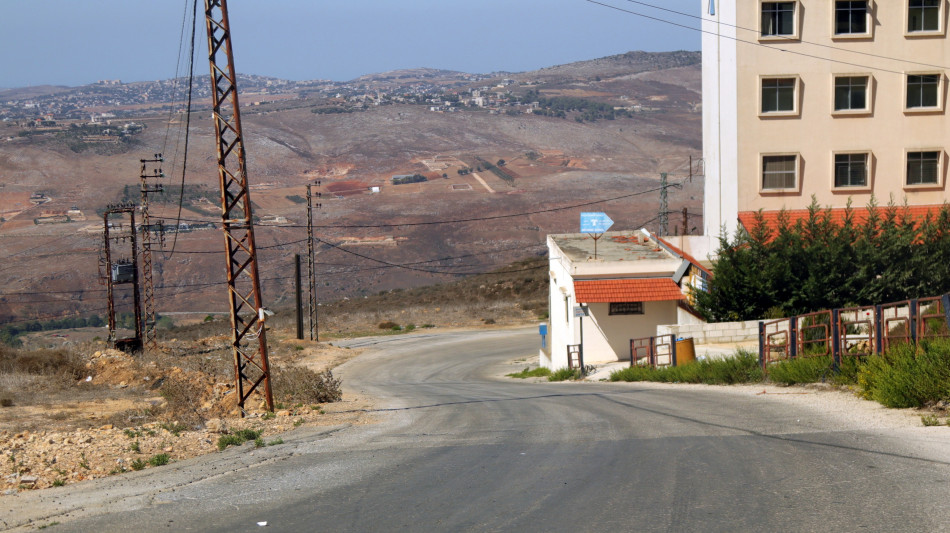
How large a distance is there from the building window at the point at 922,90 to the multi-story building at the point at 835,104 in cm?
5

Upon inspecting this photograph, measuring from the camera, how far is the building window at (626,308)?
121 ft

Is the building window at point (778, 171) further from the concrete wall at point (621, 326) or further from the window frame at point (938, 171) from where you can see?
the concrete wall at point (621, 326)

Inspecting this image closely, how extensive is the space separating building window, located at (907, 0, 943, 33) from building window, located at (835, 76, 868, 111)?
3.27m

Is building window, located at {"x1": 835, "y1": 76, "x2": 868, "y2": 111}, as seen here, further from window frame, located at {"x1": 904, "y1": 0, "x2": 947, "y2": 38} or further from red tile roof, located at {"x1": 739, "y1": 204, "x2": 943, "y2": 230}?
red tile roof, located at {"x1": 739, "y1": 204, "x2": 943, "y2": 230}

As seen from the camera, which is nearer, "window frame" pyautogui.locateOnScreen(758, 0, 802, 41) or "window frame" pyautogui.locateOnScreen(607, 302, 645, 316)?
"window frame" pyautogui.locateOnScreen(607, 302, 645, 316)

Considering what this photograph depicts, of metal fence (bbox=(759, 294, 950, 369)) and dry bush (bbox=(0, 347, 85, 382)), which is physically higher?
metal fence (bbox=(759, 294, 950, 369))

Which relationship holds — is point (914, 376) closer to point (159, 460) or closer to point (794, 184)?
point (159, 460)

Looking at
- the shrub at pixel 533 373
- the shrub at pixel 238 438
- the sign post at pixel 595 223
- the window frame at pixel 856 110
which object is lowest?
the shrub at pixel 533 373

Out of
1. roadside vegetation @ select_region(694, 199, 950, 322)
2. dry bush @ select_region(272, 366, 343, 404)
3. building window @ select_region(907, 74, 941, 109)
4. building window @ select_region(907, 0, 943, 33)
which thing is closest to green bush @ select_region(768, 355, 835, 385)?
dry bush @ select_region(272, 366, 343, 404)

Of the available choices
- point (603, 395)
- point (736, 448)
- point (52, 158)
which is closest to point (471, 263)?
point (52, 158)

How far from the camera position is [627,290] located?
3653 cm

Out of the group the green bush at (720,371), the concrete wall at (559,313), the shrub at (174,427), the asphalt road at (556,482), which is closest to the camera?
the asphalt road at (556,482)

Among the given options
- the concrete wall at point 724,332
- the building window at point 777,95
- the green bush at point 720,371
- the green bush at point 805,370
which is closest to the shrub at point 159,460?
the green bush at point 805,370

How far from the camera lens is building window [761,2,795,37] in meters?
42.8
